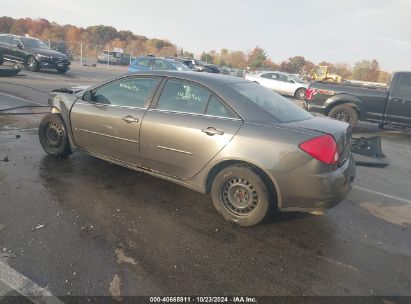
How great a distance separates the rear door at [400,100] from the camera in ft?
32.1

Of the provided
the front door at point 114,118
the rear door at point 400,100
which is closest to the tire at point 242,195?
the front door at point 114,118

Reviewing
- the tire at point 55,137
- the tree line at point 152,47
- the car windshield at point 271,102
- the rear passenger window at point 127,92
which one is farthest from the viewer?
the tree line at point 152,47

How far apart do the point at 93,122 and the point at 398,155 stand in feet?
22.3

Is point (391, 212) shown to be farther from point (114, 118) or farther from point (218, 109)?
point (114, 118)

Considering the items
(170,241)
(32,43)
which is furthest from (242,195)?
(32,43)

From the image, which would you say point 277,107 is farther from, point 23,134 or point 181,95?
point 23,134

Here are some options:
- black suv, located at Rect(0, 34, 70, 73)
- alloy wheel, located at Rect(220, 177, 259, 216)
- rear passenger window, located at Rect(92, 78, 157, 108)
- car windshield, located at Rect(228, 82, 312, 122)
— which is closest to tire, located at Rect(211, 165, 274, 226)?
alloy wheel, located at Rect(220, 177, 259, 216)

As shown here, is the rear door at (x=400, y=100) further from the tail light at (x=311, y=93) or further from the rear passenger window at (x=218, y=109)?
the rear passenger window at (x=218, y=109)

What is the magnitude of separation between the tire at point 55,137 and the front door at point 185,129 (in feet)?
5.19

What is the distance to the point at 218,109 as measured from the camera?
3.75m

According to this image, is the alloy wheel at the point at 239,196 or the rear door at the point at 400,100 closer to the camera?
the alloy wheel at the point at 239,196

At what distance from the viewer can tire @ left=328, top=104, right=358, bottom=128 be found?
1020 centimetres

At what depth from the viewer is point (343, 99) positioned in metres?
10.3

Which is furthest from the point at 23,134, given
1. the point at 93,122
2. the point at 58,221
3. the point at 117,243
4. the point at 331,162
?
the point at 331,162
